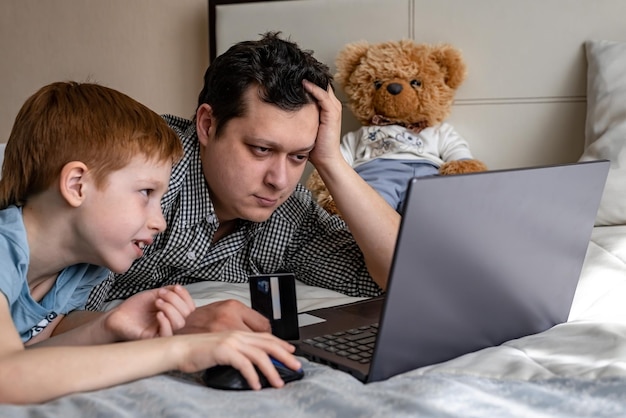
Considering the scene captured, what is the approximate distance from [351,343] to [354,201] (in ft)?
1.71

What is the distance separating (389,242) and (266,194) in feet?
0.87

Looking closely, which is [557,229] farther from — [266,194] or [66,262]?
[66,262]

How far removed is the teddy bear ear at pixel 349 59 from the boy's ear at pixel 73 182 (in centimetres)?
122

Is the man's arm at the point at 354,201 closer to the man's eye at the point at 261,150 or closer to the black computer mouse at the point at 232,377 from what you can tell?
the man's eye at the point at 261,150

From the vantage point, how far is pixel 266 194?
1454 millimetres

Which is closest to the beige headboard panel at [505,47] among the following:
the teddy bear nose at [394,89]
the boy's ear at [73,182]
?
the teddy bear nose at [394,89]

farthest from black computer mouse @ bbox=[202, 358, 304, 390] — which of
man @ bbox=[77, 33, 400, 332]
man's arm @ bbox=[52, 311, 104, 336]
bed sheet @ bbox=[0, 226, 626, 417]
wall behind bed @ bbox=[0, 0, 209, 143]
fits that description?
wall behind bed @ bbox=[0, 0, 209, 143]

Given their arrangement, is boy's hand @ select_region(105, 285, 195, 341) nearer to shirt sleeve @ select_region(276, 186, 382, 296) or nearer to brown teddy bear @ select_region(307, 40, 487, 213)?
shirt sleeve @ select_region(276, 186, 382, 296)

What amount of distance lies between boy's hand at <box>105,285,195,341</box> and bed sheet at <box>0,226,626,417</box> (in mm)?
104

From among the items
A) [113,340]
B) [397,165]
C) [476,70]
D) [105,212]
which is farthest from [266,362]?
[476,70]

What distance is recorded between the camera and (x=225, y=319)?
101 cm

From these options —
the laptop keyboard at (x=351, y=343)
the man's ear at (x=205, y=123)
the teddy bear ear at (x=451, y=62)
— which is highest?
the teddy bear ear at (x=451, y=62)

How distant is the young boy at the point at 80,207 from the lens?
1027 mm

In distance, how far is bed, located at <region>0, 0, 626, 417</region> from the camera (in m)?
0.78
